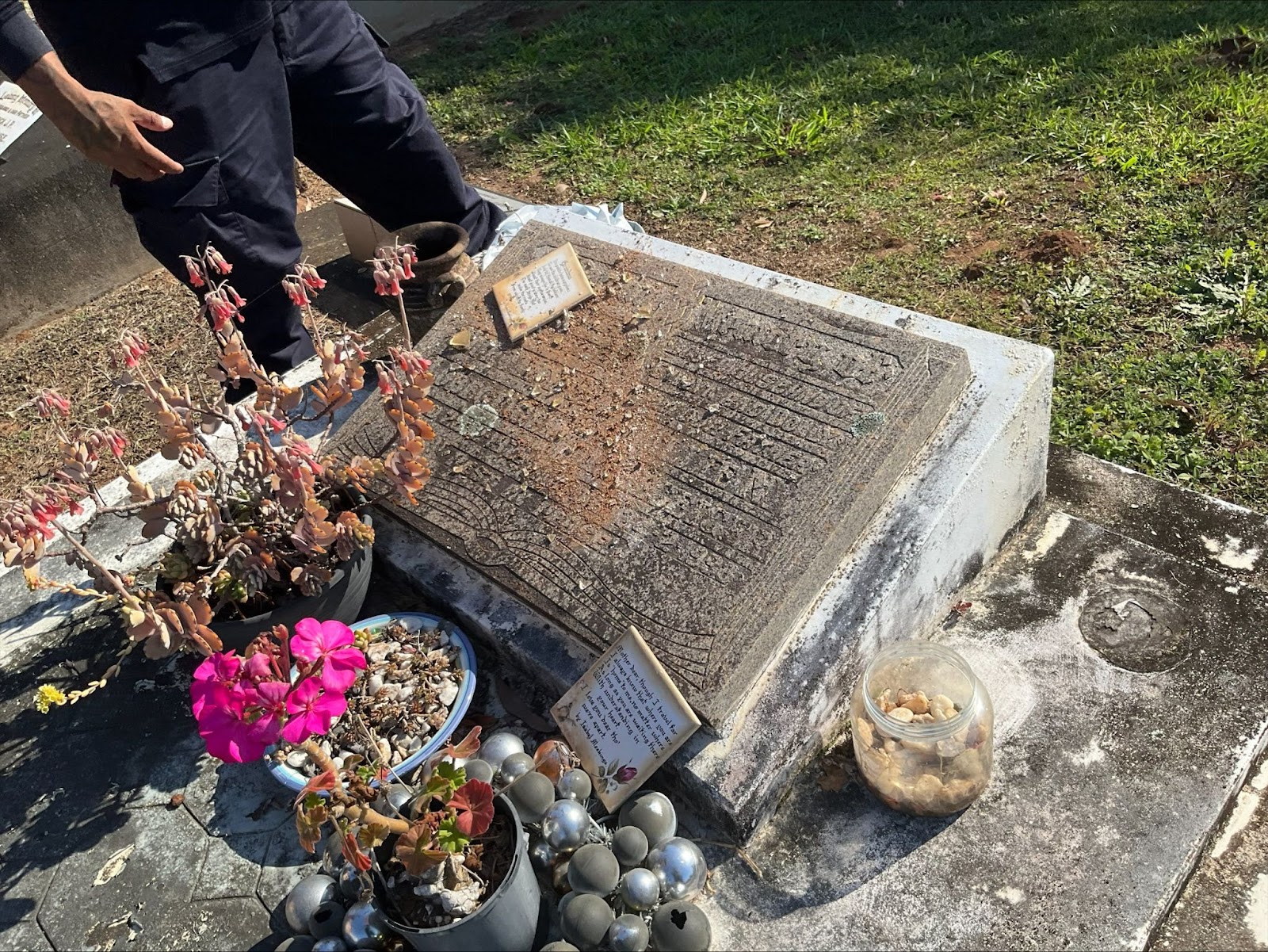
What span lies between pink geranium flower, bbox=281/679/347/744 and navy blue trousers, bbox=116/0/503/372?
71.4 inches

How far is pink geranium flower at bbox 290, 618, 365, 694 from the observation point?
153 centimetres

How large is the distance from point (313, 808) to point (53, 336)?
12.5 ft

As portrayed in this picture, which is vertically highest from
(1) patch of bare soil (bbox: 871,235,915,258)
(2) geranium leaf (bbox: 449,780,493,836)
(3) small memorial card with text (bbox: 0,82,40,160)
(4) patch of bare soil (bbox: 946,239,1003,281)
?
(3) small memorial card with text (bbox: 0,82,40,160)

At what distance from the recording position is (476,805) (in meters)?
1.49

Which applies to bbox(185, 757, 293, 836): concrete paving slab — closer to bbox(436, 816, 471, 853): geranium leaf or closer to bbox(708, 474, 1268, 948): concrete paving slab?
bbox(436, 816, 471, 853): geranium leaf

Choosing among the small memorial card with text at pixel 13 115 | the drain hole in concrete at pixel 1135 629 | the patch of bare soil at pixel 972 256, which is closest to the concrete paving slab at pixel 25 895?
the drain hole in concrete at pixel 1135 629

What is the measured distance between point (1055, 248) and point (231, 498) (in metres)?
2.88

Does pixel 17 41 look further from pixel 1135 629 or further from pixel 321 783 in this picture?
pixel 1135 629

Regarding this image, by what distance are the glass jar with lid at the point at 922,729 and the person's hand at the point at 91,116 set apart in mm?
2149

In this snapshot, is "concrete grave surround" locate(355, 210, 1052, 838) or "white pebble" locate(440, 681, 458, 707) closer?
"concrete grave surround" locate(355, 210, 1052, 838)

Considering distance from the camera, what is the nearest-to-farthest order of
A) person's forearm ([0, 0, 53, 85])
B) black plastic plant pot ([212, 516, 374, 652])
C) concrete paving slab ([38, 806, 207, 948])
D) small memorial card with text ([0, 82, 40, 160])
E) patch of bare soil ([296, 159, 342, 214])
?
concrete paving slab ([38, 806, 207, 948])
black plastic plant pot ([212, 516, 374, 652])
person's forearm ([0, 0, 53, 85])
small memorial card with text ([0, 82, 40, 160])
patch of bare soil ([296, 159, 342, 214])

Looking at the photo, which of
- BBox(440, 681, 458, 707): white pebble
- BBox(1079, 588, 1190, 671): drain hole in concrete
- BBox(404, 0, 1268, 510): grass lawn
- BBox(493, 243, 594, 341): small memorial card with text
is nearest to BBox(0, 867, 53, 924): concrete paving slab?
BBox(440, 681, 458, 707): white pebble

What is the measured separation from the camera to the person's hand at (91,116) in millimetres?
2430

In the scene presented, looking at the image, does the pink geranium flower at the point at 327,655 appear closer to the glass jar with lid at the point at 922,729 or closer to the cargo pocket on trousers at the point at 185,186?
the glass jar with lid at the point at 922,729
